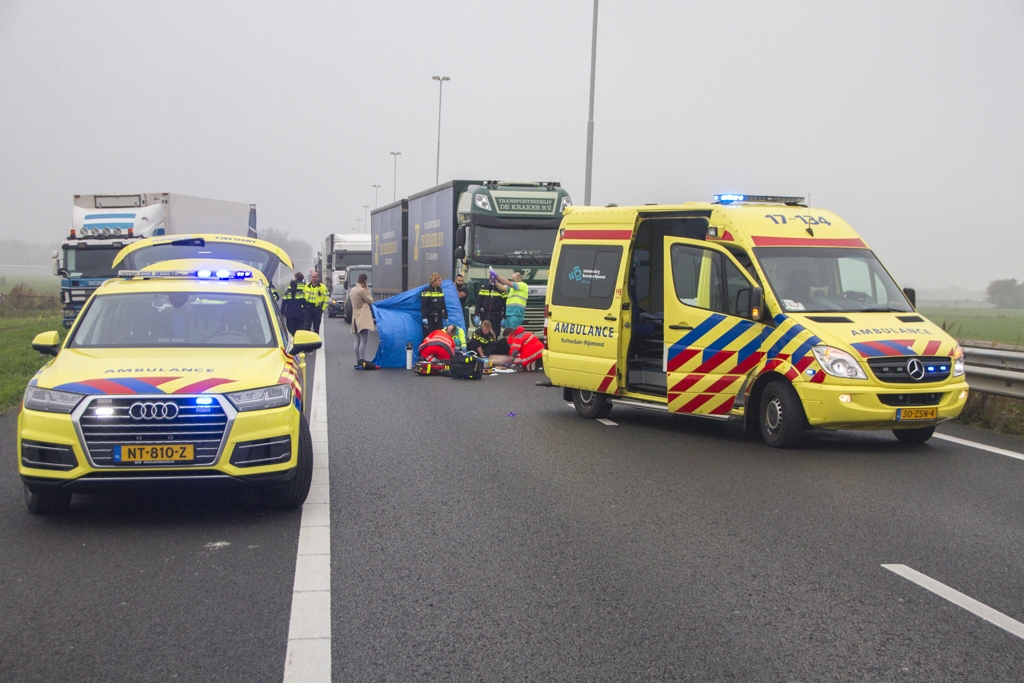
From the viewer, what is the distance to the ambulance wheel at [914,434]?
10.9m

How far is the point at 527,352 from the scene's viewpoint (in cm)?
2072

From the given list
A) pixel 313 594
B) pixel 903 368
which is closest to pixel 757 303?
pixel 903 368

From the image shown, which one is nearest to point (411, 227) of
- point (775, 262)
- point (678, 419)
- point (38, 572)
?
point (678, 419)

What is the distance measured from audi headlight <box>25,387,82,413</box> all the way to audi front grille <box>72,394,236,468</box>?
0.08 meters

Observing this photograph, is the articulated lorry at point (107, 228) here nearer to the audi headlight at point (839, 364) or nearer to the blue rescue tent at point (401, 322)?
the blue rescue tent at point (401, 322)

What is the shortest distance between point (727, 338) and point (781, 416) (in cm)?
117

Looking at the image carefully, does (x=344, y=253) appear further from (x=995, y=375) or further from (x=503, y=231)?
(x=995, y=375)

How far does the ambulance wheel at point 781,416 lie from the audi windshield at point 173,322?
5053 mm

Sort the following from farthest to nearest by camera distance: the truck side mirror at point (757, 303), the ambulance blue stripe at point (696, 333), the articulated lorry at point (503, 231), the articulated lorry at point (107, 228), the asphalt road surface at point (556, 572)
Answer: the articulated lorry at point (107, 228)
the articulated lorry at point (503, 231)
the ambulance blue stripe at point (696, 333)
the truck side mirror at point (757, 303)
the asphalt road surface at point (556, 572)

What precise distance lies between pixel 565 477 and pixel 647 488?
778 millimetres

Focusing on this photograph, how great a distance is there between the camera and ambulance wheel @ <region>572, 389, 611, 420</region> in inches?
526

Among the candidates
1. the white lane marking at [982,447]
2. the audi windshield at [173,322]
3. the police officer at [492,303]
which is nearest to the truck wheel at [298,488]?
the audi windshield at [173,322]

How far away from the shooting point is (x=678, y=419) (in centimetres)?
1362

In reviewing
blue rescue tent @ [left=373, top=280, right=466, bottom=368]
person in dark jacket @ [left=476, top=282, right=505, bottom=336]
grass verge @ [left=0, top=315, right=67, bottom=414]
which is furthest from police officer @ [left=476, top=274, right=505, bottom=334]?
grass verge @ [left=0, top=315, right=67, bottom=414]
